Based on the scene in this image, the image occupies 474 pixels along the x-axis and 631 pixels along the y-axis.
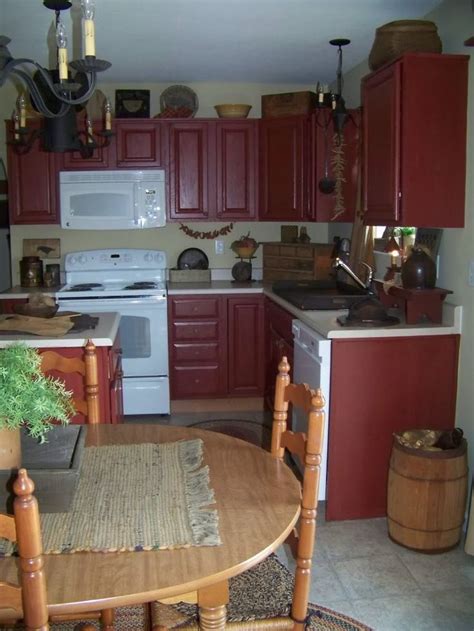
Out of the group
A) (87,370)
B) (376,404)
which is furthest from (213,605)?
(376,404)

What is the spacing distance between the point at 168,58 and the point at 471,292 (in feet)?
8.16

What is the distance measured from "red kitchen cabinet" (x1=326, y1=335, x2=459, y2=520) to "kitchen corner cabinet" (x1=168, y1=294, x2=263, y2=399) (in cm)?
182

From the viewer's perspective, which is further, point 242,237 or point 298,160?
point 242,237

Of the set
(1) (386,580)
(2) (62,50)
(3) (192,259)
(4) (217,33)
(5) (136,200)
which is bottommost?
(1) (386,580)

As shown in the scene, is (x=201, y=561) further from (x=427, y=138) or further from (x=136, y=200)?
(x=136, y=200)

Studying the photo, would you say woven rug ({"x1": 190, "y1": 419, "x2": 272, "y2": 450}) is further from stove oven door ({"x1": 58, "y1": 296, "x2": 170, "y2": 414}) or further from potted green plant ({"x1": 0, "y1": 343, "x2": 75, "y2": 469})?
potted green plant ({"x1": 0, "y1": 343, "x2": 75, "y2": 469})

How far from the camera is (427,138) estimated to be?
2791 millimetres

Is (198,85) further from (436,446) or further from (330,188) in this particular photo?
(436,446)

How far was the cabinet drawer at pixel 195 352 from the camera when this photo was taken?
4.63 m

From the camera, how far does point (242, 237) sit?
514 centimetres

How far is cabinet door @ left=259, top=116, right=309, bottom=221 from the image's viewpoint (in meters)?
4.43

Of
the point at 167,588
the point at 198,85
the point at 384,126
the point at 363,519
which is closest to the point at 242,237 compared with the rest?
the point at 198,85

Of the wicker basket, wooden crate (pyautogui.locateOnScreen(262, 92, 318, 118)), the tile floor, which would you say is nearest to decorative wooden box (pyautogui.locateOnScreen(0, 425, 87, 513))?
the tile floor

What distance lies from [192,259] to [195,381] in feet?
3.28
